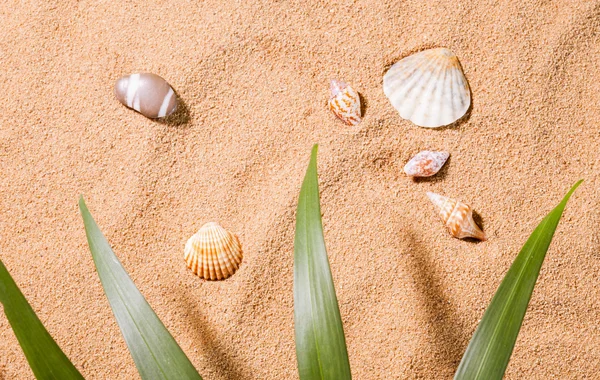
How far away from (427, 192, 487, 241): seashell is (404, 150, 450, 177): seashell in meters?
0.05

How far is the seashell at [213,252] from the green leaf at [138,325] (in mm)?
196

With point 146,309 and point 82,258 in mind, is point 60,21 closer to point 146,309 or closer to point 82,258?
point 82,258

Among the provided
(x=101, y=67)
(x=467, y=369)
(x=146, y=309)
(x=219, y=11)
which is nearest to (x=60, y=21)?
(x=101, y=67)

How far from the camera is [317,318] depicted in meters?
0.63

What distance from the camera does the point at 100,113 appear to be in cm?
87

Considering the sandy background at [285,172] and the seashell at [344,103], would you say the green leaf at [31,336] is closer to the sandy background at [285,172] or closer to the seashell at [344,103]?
the sandy background at [285,172]

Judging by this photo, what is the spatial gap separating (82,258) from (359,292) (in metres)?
0.46

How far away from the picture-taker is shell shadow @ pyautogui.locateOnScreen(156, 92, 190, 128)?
2.84ft

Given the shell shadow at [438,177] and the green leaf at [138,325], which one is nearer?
the green leaf at [138,325]

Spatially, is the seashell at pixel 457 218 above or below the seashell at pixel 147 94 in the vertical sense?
below

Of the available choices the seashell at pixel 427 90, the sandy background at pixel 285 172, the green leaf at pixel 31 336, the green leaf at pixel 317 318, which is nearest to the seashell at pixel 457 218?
the sandy background at pixel 285 172

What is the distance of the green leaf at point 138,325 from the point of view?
63cm

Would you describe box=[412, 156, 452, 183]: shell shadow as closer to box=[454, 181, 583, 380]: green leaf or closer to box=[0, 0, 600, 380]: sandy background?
box=[0, 0, 600, 380]: sandy background

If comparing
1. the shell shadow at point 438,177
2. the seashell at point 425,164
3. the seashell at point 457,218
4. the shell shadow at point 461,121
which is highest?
the shell shadow at point 461,121
